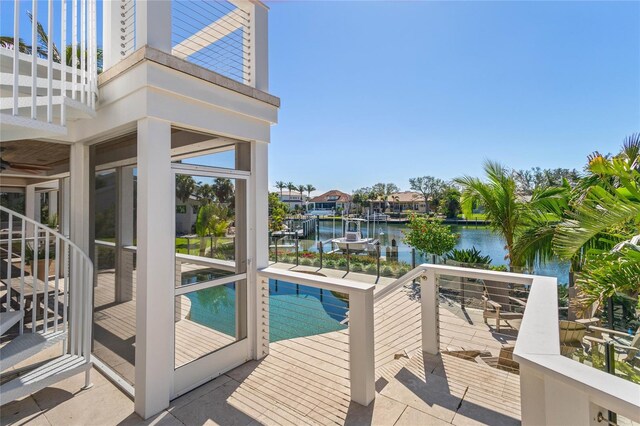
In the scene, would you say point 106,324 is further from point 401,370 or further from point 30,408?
point 401,370

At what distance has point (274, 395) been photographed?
8.87ft

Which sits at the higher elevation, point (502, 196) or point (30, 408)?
point (502, 196)

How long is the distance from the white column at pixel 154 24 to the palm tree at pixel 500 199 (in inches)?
213

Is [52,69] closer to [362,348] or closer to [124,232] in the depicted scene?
[124,232]

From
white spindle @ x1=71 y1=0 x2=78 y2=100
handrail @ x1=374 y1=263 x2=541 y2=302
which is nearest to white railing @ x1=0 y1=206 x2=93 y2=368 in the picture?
white spindle @ x1=71 y1=0 x2=78 y2=100

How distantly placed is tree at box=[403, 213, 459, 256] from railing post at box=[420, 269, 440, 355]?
6.44m

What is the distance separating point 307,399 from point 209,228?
1.87 meters

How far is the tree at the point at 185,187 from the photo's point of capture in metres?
2.75

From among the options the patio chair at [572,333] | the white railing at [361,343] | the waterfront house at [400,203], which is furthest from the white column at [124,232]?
the waterfront house at [400,203]

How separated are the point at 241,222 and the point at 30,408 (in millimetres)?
2355

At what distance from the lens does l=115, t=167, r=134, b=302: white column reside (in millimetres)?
2893

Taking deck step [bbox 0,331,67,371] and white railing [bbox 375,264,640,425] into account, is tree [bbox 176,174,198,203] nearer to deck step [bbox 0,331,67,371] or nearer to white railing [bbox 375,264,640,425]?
deck step [bbox 0,331,67,371]

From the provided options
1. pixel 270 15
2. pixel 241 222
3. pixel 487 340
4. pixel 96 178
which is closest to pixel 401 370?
pixel 487 340

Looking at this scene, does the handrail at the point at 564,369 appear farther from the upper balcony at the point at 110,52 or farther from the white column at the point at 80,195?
the white column at the point at 80,195
